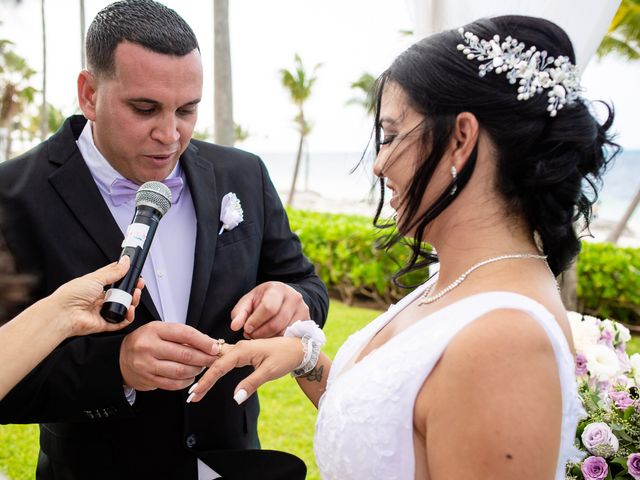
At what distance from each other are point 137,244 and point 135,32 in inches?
36.0

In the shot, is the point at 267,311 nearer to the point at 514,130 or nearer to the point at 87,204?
the point at 87,204

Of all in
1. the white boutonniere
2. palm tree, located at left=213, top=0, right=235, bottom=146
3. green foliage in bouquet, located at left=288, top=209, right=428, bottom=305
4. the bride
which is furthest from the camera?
green foliage in bouquet, located at left=288, top=209, right=428, bottom=305

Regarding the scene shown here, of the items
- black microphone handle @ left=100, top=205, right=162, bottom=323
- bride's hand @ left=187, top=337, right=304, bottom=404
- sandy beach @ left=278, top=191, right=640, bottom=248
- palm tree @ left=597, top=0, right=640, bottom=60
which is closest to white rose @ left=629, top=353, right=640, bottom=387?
bride's hand @ left=187, top=337, right=304, bottom=404

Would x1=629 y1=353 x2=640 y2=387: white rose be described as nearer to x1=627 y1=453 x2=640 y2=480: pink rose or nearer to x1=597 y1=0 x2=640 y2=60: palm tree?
x1=627 y1=453 x2=640 y2=480: pink rose

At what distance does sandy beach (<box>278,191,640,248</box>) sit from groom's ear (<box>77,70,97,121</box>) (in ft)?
99.5

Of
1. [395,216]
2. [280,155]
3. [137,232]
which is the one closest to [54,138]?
[137,232]

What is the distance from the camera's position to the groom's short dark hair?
2143 mm

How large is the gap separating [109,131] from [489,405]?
1.67m

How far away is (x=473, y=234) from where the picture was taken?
1.64m

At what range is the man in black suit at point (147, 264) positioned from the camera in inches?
79.3

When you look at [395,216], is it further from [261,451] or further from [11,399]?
[11,399]

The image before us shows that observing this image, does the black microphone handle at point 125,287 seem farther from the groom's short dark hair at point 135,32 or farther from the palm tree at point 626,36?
the palm tree at point 626,36

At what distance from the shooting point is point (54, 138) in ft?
7.66

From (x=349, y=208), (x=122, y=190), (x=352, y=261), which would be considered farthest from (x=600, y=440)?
(x=349, y=208)
